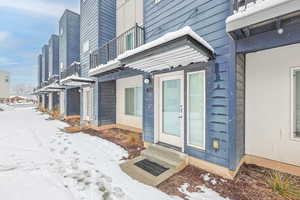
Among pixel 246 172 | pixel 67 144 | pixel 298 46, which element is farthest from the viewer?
pixel 67 144

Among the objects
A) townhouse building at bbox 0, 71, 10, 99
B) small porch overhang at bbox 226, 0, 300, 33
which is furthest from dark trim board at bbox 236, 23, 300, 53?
townhouse building at bbox 0, 71, 10, 99

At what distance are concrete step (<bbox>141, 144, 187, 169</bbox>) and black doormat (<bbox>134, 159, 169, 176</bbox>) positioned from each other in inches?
8.0

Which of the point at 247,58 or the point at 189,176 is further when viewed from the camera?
the point at 247,58

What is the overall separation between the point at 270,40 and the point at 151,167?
3614mm

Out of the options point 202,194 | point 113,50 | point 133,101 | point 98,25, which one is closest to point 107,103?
point 133,101

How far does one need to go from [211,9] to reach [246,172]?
12.6 ft

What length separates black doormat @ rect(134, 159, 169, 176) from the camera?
3453 millimetres

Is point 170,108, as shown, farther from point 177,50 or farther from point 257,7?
point 257,7

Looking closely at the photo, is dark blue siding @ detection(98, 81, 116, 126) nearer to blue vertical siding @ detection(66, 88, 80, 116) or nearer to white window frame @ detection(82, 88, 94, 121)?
white window frame @ detection(82, 88, 94, 121)

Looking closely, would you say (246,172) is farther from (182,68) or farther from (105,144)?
(105,144)

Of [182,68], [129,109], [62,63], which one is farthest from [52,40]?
[182,68]

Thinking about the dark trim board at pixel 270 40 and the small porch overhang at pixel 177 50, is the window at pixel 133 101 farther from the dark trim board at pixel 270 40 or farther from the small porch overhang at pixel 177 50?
the dark trim board at pixel 270 40

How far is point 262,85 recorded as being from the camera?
3.72 m

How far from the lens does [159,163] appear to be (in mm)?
3879
